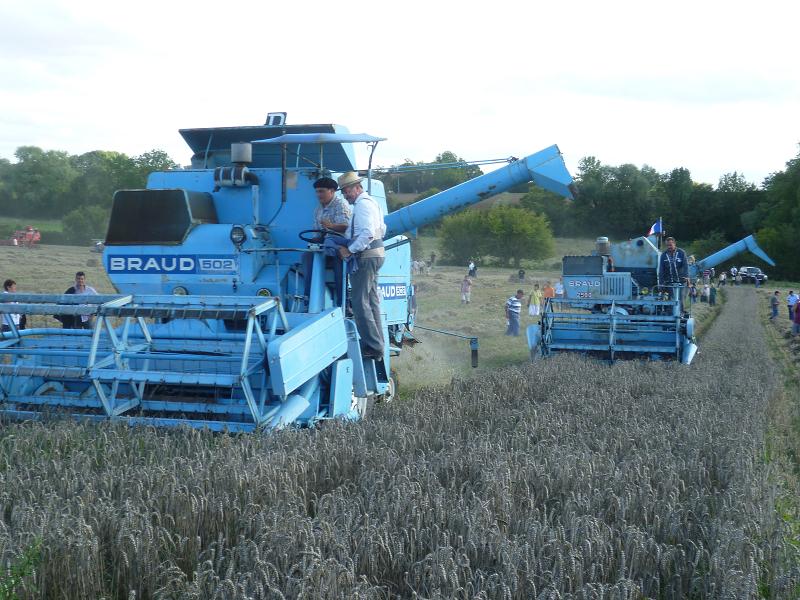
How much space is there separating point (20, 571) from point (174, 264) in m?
5.08

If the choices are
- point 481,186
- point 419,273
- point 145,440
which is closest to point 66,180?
point 419,273

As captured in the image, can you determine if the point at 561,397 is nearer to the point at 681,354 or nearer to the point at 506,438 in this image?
the point at 506,438

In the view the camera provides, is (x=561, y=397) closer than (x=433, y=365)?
Yes

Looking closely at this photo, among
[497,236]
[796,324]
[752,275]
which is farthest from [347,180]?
[752,275]

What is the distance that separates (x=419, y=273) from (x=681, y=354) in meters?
34.2

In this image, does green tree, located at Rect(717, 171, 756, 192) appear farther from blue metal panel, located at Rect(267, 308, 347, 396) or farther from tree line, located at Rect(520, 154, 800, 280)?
blue metal panel, located at Rect(267, 308, 347, 396)

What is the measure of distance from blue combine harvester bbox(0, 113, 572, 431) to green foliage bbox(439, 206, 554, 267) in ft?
174

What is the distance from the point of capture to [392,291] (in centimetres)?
982

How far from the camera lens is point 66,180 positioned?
3862 cm

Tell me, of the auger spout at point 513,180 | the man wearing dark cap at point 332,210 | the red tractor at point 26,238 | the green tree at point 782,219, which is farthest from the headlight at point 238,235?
the green tree at point 782,219

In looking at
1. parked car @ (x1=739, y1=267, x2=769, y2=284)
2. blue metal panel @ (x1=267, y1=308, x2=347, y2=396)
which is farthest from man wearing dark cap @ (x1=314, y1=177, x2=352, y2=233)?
parked car @ (x1=739, y1=267, x2=769, y2=284)

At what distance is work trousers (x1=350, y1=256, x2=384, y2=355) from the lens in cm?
726

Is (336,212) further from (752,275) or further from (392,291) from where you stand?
(752,275)

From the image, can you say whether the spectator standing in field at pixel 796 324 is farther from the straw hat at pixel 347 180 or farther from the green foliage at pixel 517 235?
the green foliage at pixel 517 235
